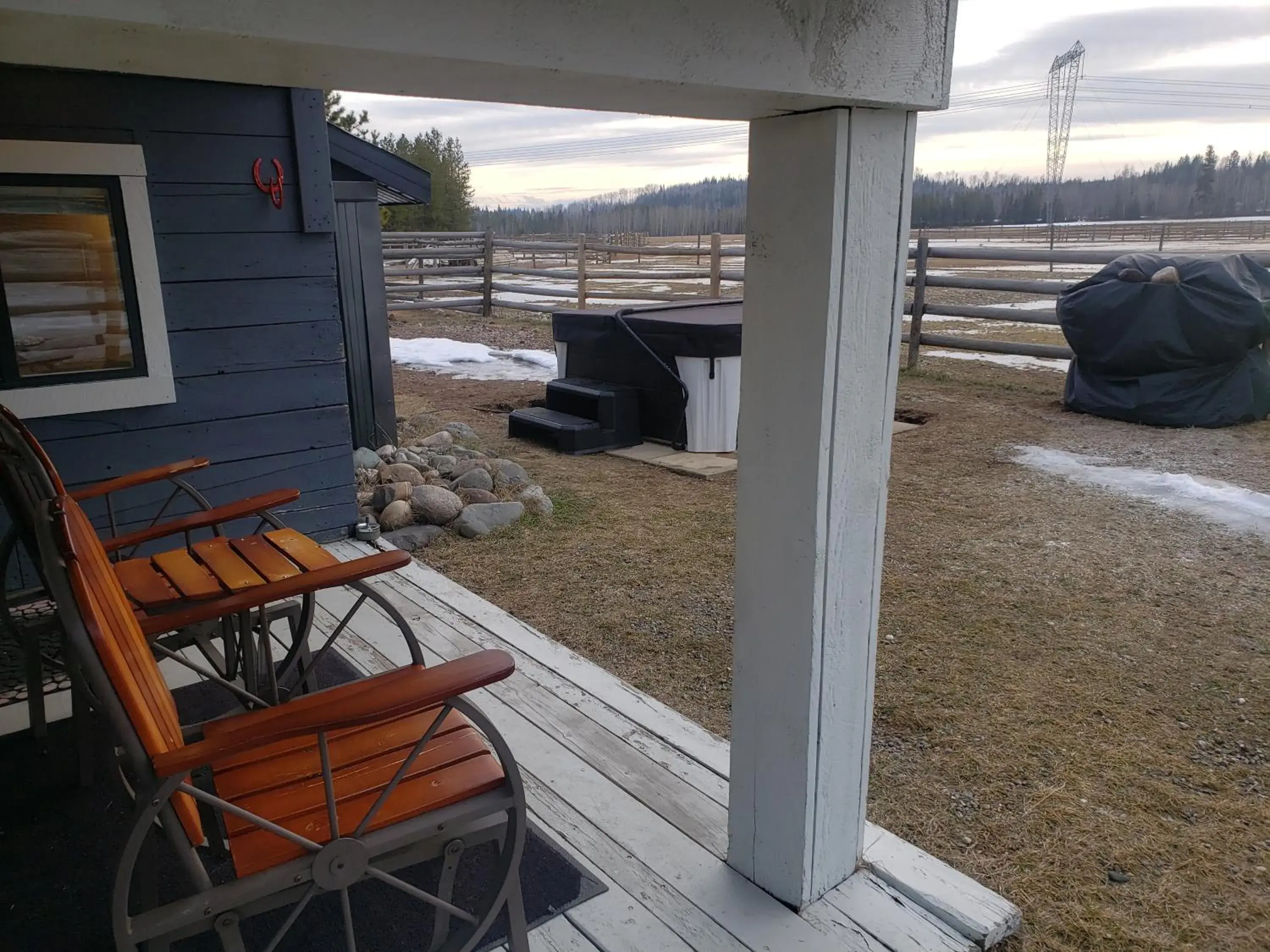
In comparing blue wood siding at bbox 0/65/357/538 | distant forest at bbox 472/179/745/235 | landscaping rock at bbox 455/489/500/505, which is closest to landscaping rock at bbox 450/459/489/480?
landscaping rock at bbox 455/489/500/505

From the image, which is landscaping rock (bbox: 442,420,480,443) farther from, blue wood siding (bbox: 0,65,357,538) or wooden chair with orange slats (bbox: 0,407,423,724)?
wooden chair with orange slats (bbox: 0,407,423,724)

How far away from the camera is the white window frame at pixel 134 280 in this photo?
10.5ft

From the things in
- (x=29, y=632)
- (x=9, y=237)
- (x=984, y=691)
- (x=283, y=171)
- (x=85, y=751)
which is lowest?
(x=984, y=691)

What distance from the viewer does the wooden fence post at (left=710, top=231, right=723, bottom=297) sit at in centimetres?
1142

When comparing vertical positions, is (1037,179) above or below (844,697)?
above

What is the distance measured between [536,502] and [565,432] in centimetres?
138

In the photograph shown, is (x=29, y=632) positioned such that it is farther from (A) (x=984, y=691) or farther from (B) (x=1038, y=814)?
(A) (x=984, y=691)

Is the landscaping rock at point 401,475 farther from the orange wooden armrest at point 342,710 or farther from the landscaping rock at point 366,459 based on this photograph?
the orange wooden armrest at point 342,710

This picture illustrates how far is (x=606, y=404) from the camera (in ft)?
21.1

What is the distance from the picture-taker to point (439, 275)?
14.9m

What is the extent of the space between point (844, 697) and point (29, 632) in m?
1.97

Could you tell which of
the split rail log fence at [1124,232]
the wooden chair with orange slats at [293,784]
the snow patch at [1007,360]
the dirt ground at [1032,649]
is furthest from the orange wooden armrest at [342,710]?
the split rail log fence at [1124,232]

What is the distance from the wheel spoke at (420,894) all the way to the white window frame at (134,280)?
9.09 feet

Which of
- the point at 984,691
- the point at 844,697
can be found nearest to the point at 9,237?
the point at 844,697
